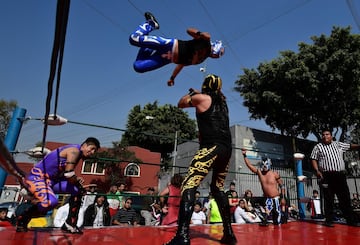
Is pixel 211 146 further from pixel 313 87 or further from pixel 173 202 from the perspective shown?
pixel 313 87

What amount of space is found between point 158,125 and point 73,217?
24.1 m

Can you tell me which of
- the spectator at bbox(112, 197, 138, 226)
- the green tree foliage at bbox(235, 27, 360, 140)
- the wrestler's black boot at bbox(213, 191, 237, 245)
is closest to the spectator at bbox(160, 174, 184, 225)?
the spectator at bbox(112, 197, 138, 226)

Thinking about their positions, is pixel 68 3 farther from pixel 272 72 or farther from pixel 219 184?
pixel 272 72

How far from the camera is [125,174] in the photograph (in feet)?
70.5

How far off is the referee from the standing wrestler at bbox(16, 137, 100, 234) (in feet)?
11.3

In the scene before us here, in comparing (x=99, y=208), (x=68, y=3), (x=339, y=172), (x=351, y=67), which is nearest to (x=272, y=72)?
(x=351, y=67)

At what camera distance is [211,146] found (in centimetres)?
227

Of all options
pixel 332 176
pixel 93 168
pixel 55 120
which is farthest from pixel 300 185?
pixel 93 168

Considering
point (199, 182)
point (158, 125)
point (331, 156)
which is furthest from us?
point (158, 125)

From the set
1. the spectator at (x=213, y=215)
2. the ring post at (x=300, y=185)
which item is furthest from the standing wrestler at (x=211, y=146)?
the ring post at (x=300, y=185)

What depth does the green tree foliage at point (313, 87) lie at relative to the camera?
548 inches

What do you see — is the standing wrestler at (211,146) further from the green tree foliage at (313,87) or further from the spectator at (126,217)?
the green tree foliage at (313,87)

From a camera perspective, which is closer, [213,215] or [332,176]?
[332,176]

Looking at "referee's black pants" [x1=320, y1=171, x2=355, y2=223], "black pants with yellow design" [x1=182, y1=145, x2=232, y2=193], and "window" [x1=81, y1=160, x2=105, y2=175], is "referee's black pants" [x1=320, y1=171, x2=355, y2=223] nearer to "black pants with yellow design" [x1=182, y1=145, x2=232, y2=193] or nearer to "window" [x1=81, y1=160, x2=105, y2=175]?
"black pants with yellow design" [x1=182, y1=145, x2=232, y2=193]
